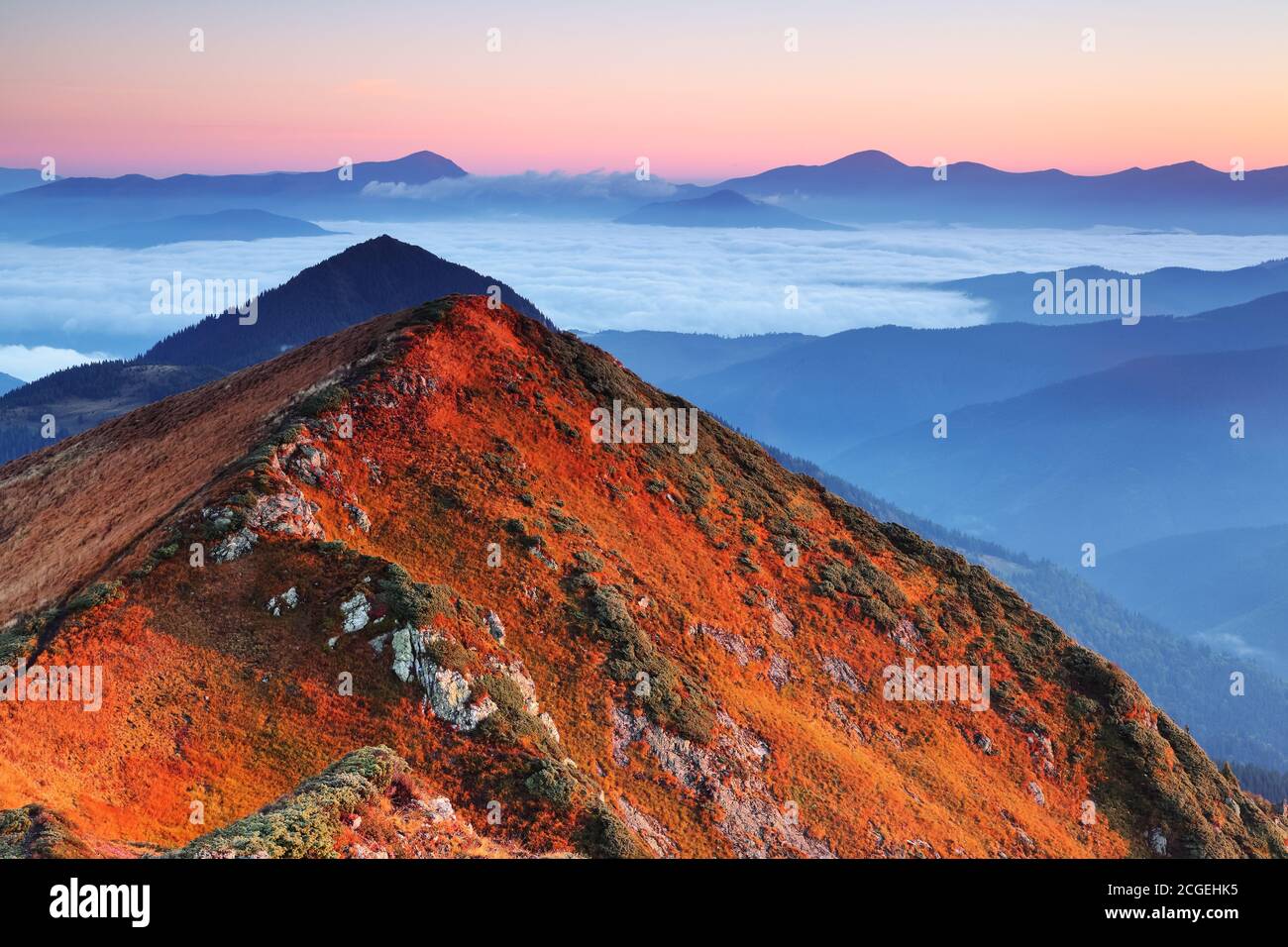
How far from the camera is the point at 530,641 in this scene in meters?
48.1

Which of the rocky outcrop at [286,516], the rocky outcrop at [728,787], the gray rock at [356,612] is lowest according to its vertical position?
the rocky outcrop at [728,787]

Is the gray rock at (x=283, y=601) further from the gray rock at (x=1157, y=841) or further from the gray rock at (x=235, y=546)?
the gray rock at (x=1157, y=841)

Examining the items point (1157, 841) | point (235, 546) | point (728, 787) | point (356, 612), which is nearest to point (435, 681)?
point (356, 612)

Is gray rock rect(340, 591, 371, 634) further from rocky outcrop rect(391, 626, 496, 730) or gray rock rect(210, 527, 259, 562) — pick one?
gray rock rect(210, 527, 259, 562)

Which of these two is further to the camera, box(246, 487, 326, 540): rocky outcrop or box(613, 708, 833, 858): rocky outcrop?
box(246, 487, 326, 540): rocky outcrop

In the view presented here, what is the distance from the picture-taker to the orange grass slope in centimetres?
3644

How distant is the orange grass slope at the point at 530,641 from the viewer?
36.4m

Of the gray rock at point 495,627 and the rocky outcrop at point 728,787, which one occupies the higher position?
the gray rock at point 495,627

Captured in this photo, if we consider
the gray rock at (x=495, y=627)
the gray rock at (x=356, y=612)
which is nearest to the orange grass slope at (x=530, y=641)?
the gray rock at (x=356, y=612)

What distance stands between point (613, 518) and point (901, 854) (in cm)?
2534

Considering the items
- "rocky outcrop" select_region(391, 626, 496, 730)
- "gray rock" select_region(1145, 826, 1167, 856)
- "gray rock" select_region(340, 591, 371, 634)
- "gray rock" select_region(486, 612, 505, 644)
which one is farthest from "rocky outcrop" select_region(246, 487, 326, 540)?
"gray rock" select_region(1145, 826, 1167, 856)

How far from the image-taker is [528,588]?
5109 cm
